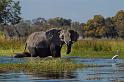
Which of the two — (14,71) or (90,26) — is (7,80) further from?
(90,26)

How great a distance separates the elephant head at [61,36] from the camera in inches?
1358

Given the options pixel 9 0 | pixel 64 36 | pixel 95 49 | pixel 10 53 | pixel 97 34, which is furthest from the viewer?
pixel 97 34

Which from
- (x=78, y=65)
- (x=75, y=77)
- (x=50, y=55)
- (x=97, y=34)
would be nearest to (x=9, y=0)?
(x=97, y=34)

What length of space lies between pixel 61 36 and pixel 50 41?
1519 millimetres

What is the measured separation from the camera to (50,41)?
119 ft

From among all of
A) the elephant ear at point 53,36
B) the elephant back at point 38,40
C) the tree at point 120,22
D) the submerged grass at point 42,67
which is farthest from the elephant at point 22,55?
the tree at point 120,22

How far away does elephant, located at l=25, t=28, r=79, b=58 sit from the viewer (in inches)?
1378

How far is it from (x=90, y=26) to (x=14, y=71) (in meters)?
85.0

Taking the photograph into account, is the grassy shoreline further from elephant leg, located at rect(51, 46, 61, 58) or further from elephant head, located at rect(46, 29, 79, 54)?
elephant leg, located at rect(51, 46, 61, 58)

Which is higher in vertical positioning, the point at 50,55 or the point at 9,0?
the point at 9,0

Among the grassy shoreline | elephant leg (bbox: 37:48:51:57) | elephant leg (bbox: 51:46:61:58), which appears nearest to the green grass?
the grassy shoreline

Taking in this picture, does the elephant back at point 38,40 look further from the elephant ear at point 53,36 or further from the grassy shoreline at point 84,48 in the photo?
the grassy shoreline at point 84,48

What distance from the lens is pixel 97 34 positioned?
104125mm

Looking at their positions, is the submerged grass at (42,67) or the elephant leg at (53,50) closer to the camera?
the submerged grass at (42,67)
